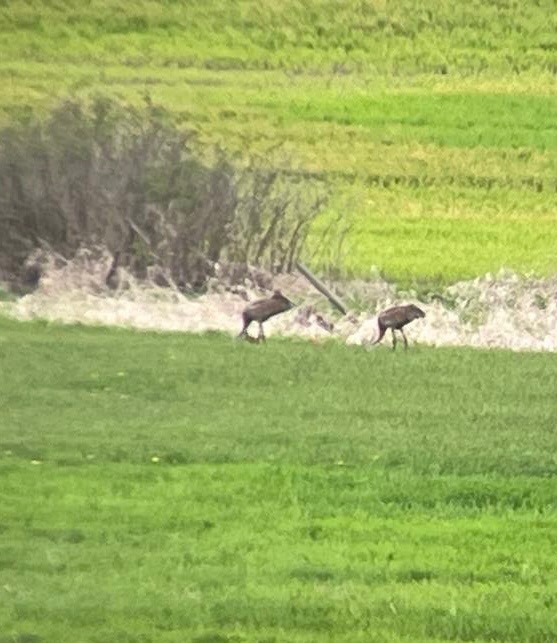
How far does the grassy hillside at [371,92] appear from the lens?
2117 centimetres

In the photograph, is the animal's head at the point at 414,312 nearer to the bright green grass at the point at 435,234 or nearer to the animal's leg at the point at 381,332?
the animal's leg at the point at 381,332

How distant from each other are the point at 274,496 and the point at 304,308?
7.50 m

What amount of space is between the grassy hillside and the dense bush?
2.18m

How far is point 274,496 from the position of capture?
8.89 m

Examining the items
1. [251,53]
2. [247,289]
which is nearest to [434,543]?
[247,289]

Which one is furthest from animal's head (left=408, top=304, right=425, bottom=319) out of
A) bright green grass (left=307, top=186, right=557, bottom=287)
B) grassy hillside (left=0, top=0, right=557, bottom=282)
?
grassy hillside (left=0, top=0, right=557, bottom=282)

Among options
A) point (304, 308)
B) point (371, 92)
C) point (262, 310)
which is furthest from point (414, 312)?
point (371, 92)

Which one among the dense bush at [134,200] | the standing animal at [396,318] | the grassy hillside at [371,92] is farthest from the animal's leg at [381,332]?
the grassy hillside at [371,92]

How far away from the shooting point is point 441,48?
78.7 feet

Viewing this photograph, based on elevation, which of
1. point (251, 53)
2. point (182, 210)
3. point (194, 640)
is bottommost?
point (194, 640)

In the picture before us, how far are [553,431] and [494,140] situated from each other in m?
13.7

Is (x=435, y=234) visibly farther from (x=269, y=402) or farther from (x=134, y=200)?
(x=269, y=402)

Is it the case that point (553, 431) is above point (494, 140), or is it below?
below

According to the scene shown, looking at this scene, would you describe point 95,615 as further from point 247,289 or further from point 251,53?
point 251,53
